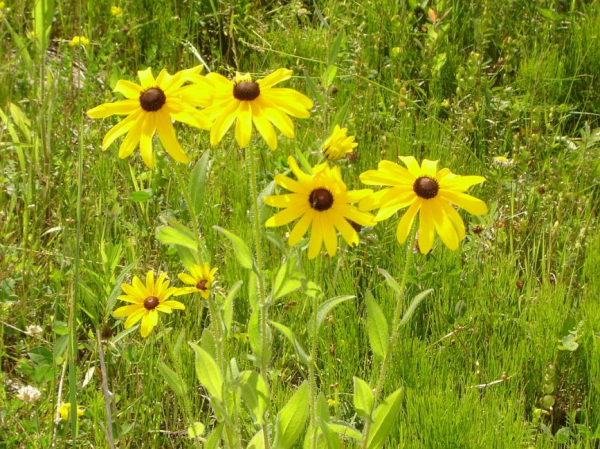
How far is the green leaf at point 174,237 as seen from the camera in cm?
144

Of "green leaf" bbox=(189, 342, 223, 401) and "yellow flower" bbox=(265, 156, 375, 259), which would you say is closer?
"yellow flower" bbox=(265, 156, 375, 259)

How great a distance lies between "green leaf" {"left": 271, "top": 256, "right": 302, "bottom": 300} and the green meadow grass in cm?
27

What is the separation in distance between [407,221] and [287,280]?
271 mm

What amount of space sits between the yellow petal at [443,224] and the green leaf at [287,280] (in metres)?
0.29

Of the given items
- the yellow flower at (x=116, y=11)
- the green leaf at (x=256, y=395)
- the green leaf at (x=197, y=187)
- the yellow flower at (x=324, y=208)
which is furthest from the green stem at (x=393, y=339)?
the yellow flower at (x=116, y=11)

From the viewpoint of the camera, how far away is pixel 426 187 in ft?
4.51

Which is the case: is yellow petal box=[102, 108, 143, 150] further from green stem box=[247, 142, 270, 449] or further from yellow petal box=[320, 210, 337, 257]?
yellow petal box=[320, 210, 337, 257]

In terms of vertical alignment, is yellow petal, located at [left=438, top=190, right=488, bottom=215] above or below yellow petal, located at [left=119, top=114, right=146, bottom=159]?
below

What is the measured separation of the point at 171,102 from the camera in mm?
1359

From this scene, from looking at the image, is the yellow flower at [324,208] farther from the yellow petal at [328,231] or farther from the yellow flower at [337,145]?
the yellow flower at [337,145]

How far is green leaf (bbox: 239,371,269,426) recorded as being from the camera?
144 cm

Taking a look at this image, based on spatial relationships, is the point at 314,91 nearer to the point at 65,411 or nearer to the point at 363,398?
the point at 363,398

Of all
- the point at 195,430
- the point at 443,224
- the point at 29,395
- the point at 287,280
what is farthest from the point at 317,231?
the point at 29,395

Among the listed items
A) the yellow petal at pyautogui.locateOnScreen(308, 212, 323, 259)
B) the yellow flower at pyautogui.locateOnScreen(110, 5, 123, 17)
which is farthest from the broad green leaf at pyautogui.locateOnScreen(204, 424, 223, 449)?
the yellow flower at pyautogui.locateOnScreen(110, 5, 123, 17)
